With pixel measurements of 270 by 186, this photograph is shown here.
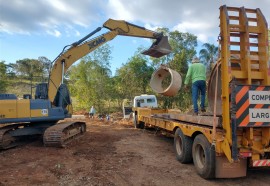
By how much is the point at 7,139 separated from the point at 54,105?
2.00 m

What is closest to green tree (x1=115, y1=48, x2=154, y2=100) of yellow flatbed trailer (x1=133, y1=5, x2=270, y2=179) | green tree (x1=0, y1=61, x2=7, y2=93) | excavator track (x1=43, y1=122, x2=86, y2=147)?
green tree (x1=0, y1=61, x2=7, y2=93)

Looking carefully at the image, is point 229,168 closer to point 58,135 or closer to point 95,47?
point 58,135

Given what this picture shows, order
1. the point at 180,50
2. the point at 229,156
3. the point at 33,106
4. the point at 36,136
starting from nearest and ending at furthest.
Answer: the point at 229,156, the point at 33,106, the point at 36,136, the point at 180,50

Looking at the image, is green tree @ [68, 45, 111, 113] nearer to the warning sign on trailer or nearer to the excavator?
the excavator

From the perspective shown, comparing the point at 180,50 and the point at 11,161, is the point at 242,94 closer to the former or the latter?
the point at 11,161

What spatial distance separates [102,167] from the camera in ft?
22.3

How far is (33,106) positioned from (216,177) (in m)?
6.32

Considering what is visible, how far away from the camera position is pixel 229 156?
17.3 ft

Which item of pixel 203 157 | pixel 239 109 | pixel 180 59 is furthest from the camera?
pixel 180 59

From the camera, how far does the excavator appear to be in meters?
9.12

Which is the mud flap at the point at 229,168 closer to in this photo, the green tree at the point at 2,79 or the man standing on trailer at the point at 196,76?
the man standing on trailer at the point at 196,76


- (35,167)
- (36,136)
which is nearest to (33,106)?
(36,136)

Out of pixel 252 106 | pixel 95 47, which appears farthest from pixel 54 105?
pixel 252 106

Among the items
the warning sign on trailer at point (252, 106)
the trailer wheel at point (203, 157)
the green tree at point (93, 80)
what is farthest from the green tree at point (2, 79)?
the warning sign on trailer at point (252, 106)
